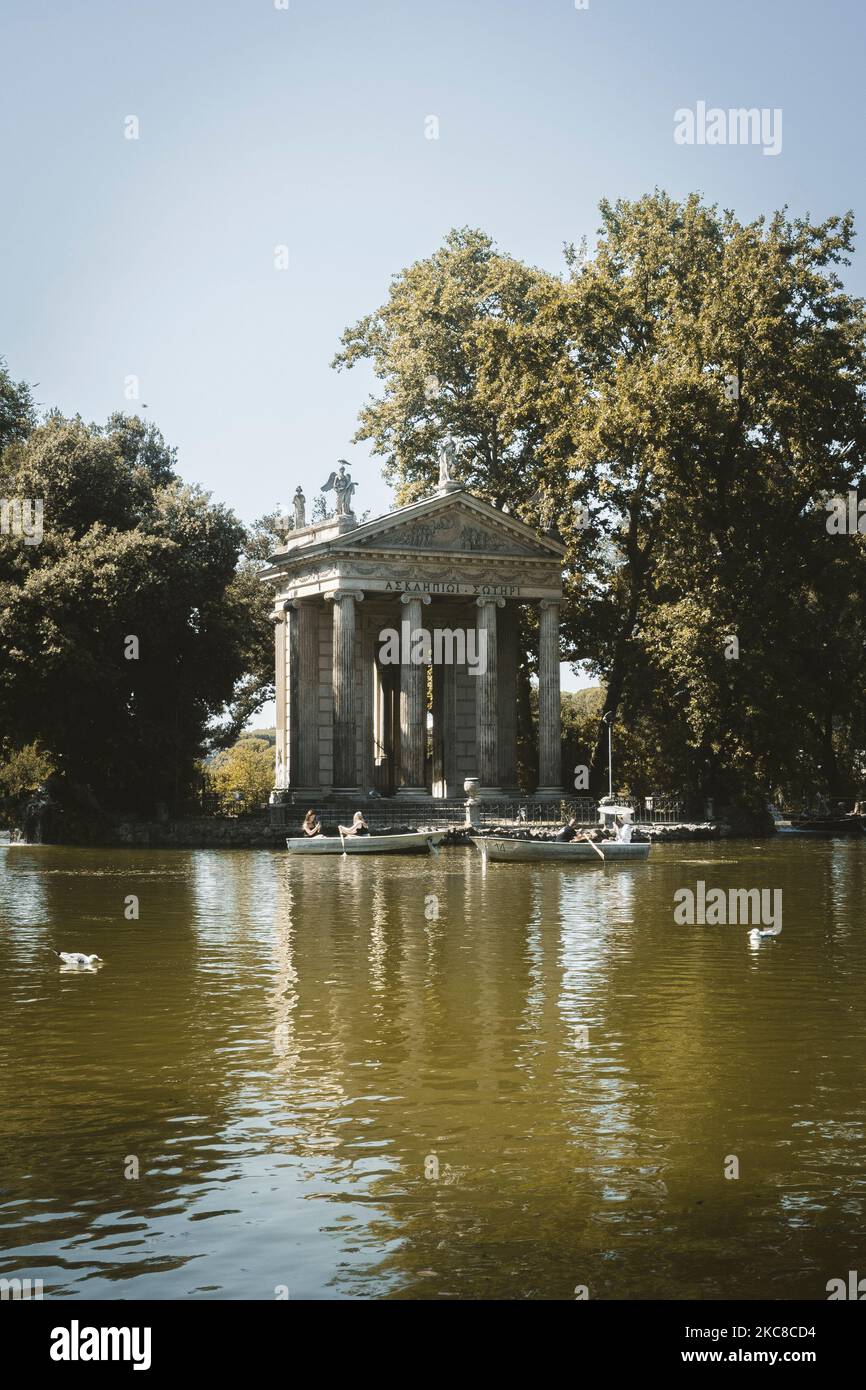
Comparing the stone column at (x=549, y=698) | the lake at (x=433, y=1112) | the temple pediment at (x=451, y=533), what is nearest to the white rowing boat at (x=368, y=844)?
the temple pediment at (x=451, y=533)

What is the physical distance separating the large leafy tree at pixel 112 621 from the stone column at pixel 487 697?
9637 millimetres

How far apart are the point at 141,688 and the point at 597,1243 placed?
57077mm

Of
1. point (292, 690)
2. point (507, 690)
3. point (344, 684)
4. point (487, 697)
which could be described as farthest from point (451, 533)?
point (292, 690)

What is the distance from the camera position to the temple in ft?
217

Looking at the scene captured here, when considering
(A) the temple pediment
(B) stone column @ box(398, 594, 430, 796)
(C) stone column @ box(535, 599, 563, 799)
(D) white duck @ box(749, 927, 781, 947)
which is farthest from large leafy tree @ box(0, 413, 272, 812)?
(D) white duck @ box(749, 927, 781, 947)

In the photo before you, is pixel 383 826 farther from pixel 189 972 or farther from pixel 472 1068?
pixel 472 1068

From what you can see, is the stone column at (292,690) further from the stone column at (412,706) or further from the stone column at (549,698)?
the stone column at (549,698)

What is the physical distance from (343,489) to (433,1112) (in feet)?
180

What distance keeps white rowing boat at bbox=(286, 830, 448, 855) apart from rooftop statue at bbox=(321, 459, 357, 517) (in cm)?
1842

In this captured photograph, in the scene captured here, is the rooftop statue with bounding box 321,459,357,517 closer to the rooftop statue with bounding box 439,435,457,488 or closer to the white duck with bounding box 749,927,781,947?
the rooftop statue with bounding box 439,435,457,488

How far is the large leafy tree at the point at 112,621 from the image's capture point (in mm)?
60062

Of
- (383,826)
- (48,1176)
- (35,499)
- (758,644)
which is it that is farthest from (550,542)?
(48,1176)

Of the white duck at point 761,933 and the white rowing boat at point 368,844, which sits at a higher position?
the white rowing boat at point 368,844

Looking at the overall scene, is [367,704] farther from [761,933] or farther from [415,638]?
[761,933]
